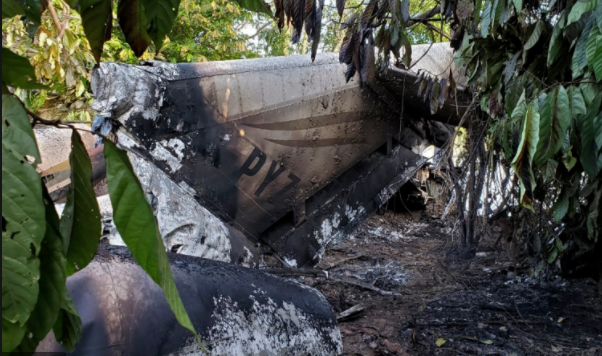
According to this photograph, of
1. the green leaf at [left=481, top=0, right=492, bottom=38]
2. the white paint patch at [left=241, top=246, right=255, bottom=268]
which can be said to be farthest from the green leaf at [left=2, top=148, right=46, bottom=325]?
the white paint patch at [left=241, top=246, right=255, bottom=268]

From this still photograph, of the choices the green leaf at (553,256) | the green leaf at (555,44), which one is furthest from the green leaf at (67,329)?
the green leaf at (553,256)

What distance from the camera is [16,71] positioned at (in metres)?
0.49

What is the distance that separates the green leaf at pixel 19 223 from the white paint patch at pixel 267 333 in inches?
43.0

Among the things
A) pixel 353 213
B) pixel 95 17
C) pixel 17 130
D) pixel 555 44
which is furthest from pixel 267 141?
pixel 17 130

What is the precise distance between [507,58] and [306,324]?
1.71 metres

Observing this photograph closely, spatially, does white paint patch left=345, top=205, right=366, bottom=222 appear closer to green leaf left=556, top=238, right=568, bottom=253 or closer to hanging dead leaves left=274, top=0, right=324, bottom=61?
green leaf left=556, top=238, right=568, bottom=253

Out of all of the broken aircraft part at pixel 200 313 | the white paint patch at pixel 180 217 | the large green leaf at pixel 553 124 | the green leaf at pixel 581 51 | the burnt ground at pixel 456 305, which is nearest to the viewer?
the broken aircraft part at pixel 200 313

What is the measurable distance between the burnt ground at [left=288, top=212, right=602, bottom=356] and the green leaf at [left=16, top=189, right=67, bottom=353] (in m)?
2.55

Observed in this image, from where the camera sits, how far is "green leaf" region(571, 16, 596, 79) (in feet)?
6.04

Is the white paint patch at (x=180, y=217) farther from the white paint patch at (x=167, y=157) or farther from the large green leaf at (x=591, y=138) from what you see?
the large green leaf at (x=591, y=138)

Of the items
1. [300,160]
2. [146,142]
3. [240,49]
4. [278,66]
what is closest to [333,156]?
[300,160]

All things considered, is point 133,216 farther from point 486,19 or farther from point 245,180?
point 245,180

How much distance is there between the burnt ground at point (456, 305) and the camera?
2.91m

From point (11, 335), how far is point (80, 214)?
0.51 ft
